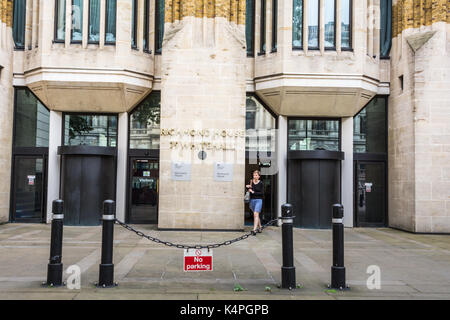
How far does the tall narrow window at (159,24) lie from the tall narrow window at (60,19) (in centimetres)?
300

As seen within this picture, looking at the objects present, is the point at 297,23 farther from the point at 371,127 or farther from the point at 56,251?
the point at 56,251

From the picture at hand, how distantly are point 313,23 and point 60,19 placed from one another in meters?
8.35

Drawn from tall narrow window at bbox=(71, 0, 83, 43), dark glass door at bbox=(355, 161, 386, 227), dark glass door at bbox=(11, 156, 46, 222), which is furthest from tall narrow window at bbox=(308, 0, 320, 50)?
dark glass door at bbox=(11, 156, 46, 222)

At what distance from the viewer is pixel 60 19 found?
493 inches

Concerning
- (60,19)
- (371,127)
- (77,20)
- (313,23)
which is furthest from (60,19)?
(371,127)

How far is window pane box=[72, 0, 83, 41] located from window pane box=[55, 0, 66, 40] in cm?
36

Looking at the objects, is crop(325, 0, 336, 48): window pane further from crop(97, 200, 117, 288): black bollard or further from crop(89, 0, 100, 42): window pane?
crop(97, 200, 117, 288): black bollard

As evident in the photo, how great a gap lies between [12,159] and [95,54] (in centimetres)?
474

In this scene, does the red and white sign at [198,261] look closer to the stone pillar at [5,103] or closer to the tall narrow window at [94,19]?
the tall narrow window at [94,19]

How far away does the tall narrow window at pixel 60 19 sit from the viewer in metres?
12.4

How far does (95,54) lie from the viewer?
12.1 meters

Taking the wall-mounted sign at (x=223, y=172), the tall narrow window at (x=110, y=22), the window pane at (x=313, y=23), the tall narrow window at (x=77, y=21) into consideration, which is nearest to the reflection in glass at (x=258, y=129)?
the wall-mounted sign at (x=223, y=172)
